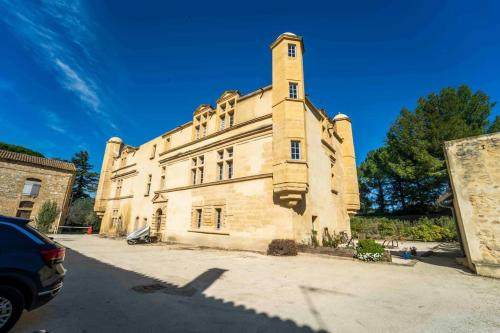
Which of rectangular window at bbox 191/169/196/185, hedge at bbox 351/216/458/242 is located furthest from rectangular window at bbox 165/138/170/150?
hedge at bbox 351/216/458/242

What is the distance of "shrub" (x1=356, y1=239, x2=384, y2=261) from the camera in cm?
977

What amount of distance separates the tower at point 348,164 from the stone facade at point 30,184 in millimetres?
35107

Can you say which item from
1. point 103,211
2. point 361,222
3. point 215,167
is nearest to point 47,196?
point 103,211

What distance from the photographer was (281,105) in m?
13.9

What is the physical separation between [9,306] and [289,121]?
41.6 ft

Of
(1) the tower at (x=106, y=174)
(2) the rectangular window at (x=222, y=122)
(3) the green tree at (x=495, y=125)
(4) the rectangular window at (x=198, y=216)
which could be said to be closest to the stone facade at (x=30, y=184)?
(1) the tower at (x=106, y=174)

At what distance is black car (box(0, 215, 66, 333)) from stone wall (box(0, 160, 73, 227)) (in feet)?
111

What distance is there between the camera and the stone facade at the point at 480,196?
298 inches

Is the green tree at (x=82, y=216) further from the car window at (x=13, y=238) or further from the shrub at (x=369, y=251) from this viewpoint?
the shrub at (x=369, y=251)

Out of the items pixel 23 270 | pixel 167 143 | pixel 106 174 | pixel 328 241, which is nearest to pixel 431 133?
pixel 328 241

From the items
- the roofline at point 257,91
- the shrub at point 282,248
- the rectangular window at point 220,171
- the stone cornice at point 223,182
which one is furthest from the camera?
the rectangular window at point 220,171

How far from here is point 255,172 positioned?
14.5m

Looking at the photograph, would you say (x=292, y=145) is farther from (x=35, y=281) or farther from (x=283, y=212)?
(x=35, y=281)

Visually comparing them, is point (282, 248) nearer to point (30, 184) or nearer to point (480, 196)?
point (480, 196)
